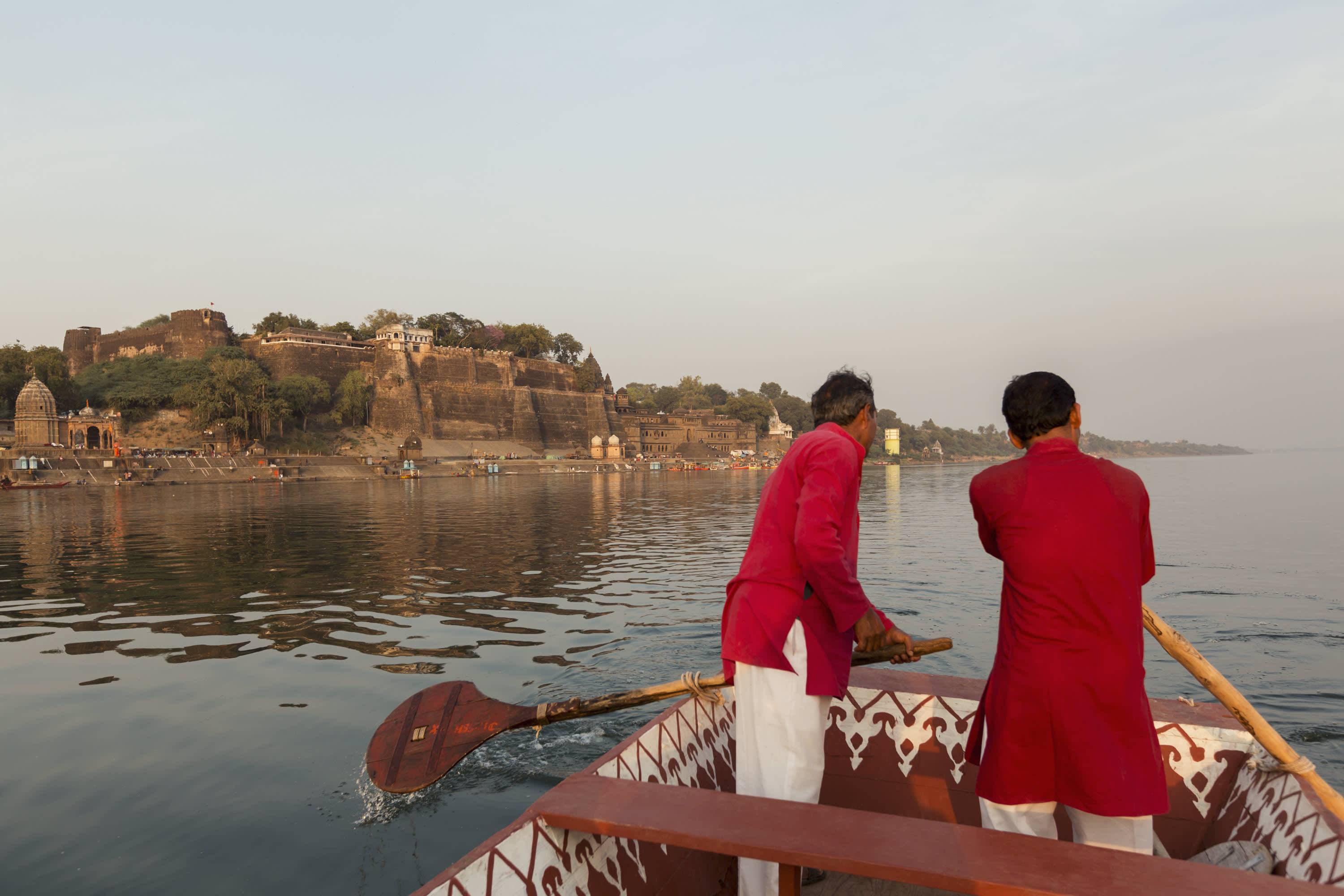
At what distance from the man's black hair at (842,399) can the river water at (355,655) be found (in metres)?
2.83

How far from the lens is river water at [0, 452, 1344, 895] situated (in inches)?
152

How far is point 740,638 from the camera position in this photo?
2564 mm

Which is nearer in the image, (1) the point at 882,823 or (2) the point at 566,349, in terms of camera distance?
(1) the point at 882,823

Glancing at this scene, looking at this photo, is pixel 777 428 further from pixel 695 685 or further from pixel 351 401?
pixel 695 685

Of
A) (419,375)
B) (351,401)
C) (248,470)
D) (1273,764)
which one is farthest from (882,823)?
(419,375)

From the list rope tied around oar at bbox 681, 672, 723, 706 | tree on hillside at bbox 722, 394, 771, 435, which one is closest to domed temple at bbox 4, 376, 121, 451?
rope tied around oar at bbox 681, 672, 723, 706

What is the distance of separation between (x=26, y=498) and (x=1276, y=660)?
39.6m

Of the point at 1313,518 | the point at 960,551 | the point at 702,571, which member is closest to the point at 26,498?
the point at 702,571

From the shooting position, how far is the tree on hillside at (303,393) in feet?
192

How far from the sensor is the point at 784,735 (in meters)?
2.52

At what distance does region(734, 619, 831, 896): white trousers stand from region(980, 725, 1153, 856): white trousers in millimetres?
536

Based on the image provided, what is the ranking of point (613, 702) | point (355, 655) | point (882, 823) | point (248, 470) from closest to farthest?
point (882, 823), point (613, 702), point (355, 655), point (248, 470)

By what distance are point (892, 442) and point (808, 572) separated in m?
133

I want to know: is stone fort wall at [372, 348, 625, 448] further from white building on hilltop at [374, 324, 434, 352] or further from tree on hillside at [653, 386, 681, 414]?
Answer: tree on hillside at [653, 386, 681, 414]
